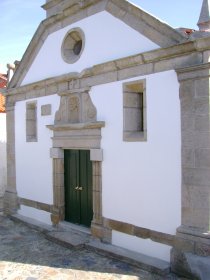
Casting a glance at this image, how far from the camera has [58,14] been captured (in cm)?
861

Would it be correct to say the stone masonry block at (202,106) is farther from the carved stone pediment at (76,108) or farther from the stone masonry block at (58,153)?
the stone masonry block at (58,153)

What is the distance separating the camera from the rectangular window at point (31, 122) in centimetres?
989

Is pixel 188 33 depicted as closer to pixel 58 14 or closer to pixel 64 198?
pixel 58 14

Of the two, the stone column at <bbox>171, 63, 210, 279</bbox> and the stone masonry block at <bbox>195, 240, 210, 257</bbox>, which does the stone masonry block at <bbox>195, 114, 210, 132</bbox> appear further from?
the stone masonry block at <bbox>195, 240, 210, 257</bbox>

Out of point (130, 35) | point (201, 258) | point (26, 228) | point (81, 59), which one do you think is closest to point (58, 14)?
point (81, 59)

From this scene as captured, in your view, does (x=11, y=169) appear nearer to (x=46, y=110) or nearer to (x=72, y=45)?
(x=46, y=110)

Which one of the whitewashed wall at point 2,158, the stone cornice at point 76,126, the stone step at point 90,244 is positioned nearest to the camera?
the stone step at point 90,244

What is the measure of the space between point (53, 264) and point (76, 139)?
2853mm

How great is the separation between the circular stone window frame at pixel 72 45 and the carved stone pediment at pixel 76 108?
0.85m

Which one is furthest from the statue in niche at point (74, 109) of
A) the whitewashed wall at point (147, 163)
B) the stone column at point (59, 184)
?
the stone column at point (59, 184)

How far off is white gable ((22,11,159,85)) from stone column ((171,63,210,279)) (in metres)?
1.22

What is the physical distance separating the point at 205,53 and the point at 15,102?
649cm

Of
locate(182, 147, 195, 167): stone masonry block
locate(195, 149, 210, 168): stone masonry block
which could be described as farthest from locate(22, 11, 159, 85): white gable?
locate(195, 149, 210, 168): stone masonry block

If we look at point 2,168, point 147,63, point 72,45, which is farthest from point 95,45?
point 2,168
